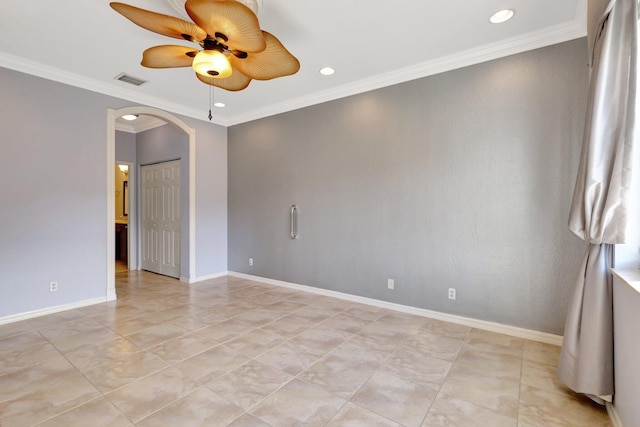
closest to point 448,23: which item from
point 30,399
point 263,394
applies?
point 263,394

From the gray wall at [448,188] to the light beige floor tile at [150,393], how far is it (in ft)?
7.82

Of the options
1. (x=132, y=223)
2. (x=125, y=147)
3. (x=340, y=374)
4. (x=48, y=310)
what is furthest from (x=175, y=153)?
(x=340, y=374)

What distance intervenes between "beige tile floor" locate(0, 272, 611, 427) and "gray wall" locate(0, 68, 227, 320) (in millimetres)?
439

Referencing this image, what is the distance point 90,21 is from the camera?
8.54 feet

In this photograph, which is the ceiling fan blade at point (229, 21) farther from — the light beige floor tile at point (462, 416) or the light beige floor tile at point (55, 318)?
the light beige floor tile at point (55, 318)

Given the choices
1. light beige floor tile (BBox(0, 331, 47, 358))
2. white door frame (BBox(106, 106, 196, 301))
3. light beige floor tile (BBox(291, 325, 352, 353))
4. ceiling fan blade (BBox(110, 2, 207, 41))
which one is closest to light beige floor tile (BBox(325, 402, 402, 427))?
light beige floor tile (BBox(291, 325, 352, 353))

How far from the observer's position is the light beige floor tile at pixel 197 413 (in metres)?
1.76

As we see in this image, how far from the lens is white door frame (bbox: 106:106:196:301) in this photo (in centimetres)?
405

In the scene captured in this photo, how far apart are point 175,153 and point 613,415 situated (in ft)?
19.5

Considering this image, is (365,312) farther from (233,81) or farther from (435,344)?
(233,81)

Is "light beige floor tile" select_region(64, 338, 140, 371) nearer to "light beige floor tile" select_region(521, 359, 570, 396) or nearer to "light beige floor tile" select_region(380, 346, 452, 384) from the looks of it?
"light beige floor tile" select_region(380, 346, 452, 384)

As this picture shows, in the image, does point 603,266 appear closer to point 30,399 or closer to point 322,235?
point 322,235

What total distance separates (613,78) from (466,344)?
226cm

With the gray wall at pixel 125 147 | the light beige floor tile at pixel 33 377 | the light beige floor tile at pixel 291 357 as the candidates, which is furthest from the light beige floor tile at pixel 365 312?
the gray wall at pixel 125 147
